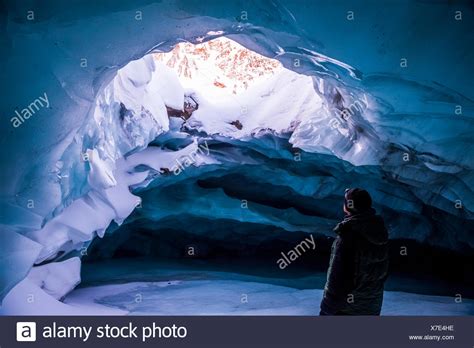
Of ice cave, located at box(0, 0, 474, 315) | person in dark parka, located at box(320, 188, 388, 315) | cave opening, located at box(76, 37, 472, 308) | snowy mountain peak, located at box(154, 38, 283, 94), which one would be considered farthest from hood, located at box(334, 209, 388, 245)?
snowy mountain peak, located at box(154, 38, 283, 94)

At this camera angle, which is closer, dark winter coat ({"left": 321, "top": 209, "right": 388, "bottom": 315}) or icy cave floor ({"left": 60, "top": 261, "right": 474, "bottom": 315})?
dark winter coat ({"left": 321, "top": 209, "right": 388, "bottom": 315})

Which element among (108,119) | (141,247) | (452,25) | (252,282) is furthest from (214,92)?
(452,25)

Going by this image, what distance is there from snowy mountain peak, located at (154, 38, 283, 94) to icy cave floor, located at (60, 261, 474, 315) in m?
3.41

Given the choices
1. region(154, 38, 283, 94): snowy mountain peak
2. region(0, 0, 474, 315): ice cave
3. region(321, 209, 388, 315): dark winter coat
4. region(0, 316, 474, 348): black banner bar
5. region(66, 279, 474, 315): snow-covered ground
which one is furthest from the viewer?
region(154, 38, 283, 94): snowy mountain peak

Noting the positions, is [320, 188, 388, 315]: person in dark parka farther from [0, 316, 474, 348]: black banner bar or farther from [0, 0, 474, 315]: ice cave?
[0, 0, 474, 315]: ice cave

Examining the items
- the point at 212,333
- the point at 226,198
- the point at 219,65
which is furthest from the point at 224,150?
the point at 212,333

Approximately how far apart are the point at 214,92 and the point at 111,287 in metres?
3.76

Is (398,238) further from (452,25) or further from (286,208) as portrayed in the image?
(452,25)

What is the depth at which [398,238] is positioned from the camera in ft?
28.7

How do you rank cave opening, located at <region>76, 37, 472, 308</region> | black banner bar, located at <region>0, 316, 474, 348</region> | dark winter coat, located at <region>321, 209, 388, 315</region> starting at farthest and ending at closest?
1. cave opening, located at <region>76, 37, 472, 308</region>
2. black banner bar, located at <region>0, 316, 474, 348</region>
3. dark winter coat, located at <region>321, 209, 388, 315</region>

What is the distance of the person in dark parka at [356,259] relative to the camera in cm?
294

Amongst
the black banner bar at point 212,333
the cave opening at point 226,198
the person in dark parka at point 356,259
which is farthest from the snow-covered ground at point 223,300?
the person in dark parka at point 356,259

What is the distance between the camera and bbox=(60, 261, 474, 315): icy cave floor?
5660 mm

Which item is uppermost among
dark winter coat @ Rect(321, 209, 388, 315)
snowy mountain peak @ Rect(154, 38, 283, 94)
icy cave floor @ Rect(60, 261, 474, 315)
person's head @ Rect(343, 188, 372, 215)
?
snowy mountain peak @ Rect(154, 38, 283, 94)
